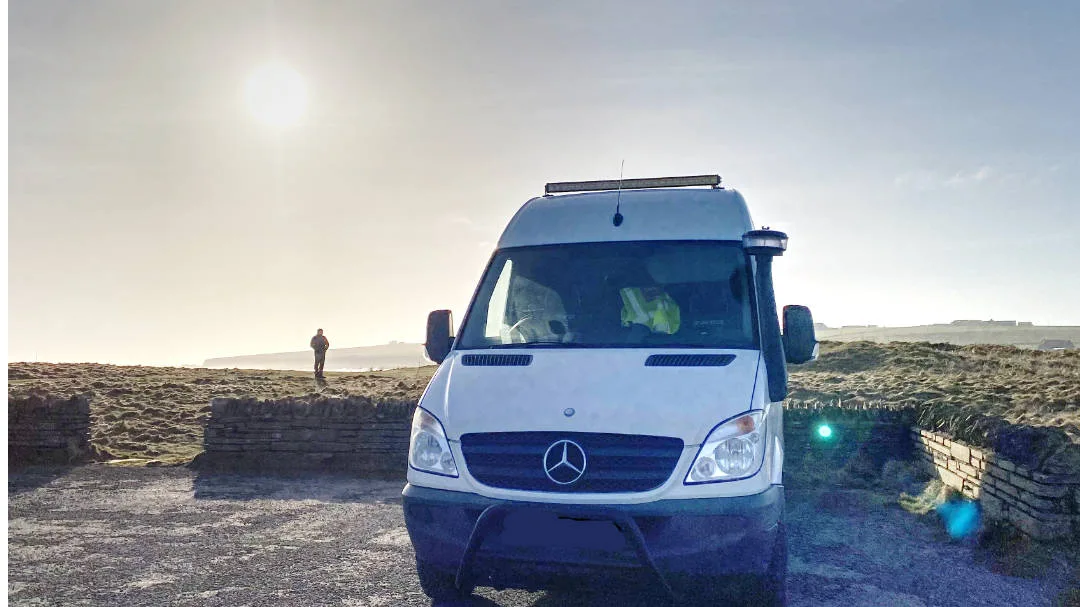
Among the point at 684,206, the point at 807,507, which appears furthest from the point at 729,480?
the point at 807,507

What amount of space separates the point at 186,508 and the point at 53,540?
141 centimetres

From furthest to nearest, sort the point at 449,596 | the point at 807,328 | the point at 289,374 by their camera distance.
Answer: the point at 289,374
the point at 807,328
the point at 449,596

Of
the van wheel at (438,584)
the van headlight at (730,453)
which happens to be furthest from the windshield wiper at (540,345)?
the van wheel at (438,584)

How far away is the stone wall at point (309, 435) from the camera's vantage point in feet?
33.0

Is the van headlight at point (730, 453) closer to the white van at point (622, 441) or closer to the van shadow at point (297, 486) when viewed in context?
the white van at point (622, 441)

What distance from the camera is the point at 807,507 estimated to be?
8000 mm

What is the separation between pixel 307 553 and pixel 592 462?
313 centimetres

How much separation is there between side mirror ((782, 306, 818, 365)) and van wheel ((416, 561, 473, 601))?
2386 millimetres

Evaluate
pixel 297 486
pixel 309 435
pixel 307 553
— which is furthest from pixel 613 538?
pixel 309 435

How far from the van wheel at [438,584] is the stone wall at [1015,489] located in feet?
13.4

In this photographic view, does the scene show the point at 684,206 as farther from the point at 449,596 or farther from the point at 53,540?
the point at 53,540

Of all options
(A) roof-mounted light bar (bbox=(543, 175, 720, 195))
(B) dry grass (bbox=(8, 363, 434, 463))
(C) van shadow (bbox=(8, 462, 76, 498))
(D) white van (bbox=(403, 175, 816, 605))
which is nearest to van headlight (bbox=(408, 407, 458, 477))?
(D) white van (bbox=(403, 175, 816, 605))

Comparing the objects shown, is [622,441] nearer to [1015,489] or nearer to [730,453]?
[730,453]

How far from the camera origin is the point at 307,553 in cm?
629
